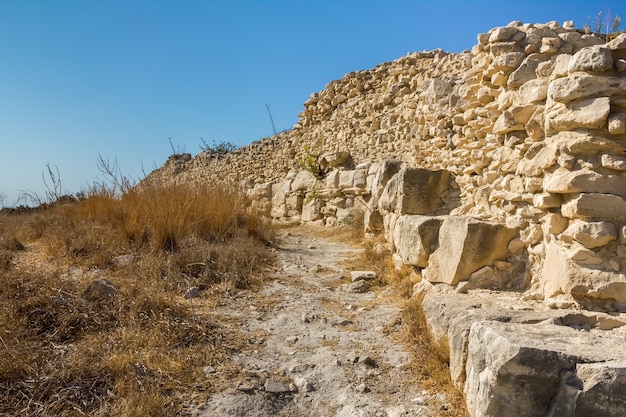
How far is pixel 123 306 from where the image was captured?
322 cm

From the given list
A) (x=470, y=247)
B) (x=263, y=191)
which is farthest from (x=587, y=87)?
(x=263, y=191)

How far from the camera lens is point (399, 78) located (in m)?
7.73

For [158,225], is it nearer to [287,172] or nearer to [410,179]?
[410,179]

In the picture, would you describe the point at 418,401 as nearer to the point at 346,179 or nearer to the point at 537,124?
the point at 537,124

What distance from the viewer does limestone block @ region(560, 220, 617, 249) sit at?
241cm

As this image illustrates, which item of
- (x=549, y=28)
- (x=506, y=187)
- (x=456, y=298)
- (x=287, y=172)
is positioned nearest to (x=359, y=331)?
(x=456, y=298)

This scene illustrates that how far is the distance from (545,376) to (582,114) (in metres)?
1.59

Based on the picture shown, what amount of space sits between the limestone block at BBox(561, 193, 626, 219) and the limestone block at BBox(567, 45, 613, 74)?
77 centimetres

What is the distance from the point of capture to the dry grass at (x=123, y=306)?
2.29 meters

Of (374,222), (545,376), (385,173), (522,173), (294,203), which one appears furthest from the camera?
(294,203)

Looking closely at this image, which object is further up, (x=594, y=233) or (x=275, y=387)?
(x=594, y=233)

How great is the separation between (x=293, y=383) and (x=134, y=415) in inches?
36.0

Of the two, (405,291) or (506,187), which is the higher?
(506,187)

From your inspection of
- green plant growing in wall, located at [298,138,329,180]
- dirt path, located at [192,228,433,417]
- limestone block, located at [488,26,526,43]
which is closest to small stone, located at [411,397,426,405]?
dirt path, located at [192,228,433,417]
